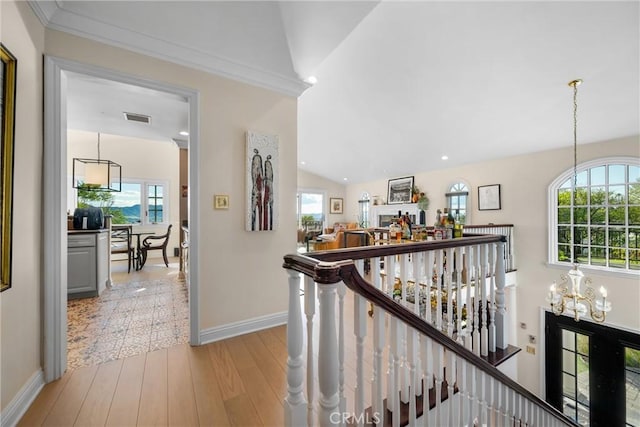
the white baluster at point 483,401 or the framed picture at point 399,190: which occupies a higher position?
the framed picture at point 399,190

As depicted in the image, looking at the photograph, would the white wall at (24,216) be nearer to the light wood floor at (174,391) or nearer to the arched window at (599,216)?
the light wood floor at (174,391)

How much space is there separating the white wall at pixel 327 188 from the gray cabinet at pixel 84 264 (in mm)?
6636

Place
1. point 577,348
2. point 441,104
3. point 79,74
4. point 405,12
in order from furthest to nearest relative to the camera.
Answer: point 577,348 < point 441,104 < point 405,12 < point 79,74

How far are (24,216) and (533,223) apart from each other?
6841mm

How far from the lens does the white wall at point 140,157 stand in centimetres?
610

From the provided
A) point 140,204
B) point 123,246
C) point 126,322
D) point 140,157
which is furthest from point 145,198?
point 126,322

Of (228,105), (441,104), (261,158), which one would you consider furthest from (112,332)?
(441,104)

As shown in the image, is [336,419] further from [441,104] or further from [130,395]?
[441,104]

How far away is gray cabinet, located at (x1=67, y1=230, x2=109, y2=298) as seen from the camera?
10.1ft

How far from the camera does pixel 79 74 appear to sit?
5.77ft

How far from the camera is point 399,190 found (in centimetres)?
792

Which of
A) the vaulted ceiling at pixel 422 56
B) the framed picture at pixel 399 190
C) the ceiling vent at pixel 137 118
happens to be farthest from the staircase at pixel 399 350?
the framed picture at pixel 399 190

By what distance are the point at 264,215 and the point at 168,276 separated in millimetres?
3049

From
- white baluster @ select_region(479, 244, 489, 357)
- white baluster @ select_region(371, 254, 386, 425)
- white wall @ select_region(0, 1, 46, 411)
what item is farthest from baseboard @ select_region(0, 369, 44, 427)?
white baluster @ select_region(479, 244, 489, 357)
